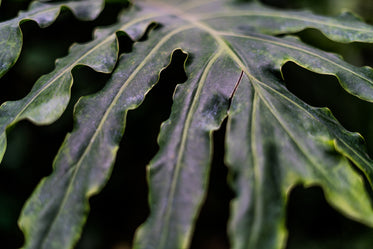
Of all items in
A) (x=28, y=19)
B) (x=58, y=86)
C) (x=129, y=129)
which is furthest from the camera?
(x=129, y=129)

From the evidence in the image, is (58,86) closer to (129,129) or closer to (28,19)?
(28,19)

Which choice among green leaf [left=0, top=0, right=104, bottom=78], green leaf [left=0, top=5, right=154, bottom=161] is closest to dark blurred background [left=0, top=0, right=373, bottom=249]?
green leaf [left=0, top=0, right=104, bottom=78]

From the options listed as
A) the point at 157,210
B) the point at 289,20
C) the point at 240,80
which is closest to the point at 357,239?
the point at 289,20

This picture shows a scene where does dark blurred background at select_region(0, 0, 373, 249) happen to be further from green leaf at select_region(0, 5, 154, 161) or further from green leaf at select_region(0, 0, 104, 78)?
green leaf at select_region(0, 5, 154, 161)

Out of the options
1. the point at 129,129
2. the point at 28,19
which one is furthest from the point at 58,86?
the point at 129,129

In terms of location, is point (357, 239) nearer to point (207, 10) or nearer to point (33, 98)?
point (207, 10)

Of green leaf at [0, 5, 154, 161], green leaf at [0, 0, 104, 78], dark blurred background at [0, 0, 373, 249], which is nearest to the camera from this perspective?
green leaf at [0, 5, 154, 161]
